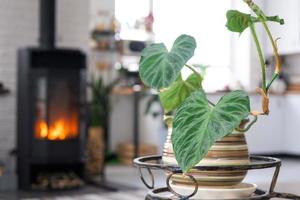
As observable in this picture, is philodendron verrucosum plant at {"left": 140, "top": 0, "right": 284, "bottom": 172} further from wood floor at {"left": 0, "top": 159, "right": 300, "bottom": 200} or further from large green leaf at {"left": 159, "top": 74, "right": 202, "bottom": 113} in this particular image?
wood floor at {"left": 0, "top": 159, "right": 300, "bottom": 200}

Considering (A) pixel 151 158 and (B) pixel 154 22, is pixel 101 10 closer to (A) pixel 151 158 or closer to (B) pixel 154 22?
(B) pixel 154 22

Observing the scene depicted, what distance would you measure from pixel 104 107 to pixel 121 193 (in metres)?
1.26

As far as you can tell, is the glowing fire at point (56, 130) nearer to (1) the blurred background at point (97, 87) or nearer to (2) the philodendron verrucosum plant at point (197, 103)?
(1) the blurred background at point (97, 87)

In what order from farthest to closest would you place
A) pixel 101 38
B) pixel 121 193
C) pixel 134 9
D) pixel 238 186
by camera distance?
pixel 134 9
pixel 101 38
pixel 121 193
pixel 238 186

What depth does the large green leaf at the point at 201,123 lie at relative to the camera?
1.97 feet

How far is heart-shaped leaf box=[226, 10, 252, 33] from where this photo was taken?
2.29 feet

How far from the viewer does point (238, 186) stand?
70cm

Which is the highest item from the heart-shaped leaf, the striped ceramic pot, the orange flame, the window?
the window

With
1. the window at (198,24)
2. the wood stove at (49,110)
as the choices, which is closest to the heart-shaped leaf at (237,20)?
the wood stove at (49,110)

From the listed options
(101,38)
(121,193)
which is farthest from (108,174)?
(101,38)

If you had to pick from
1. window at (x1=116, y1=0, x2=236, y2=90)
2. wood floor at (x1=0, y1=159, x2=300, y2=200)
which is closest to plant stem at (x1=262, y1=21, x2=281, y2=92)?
wood floor at (x1=0, y1=159, x2=300, y2=200)

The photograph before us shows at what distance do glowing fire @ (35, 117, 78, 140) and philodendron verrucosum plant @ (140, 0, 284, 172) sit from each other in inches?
126

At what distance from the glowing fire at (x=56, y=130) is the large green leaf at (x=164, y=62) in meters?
3.22

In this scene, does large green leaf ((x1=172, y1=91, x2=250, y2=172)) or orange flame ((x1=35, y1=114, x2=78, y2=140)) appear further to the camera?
orange flame ((x1=35, y1=114, x2=78, y2=140))
